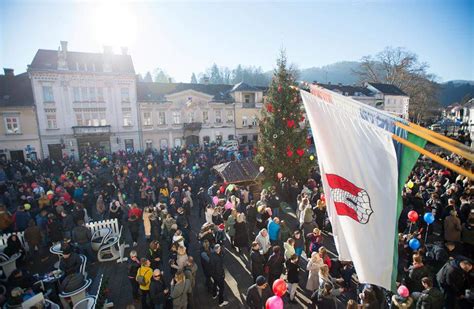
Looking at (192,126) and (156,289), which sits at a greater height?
(192,126)

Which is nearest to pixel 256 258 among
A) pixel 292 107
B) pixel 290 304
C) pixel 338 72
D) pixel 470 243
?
pixel 290 304

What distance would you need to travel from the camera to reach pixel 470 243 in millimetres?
7645

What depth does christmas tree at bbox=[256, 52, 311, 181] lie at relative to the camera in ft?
45.4

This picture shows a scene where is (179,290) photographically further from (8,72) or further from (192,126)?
(8,72)

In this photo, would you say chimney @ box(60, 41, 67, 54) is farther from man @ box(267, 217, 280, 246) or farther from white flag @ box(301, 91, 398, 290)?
white flag @ box(301, 91, 398, 290)

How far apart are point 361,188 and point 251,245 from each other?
7254 mm

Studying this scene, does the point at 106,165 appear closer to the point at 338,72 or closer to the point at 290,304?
the point at 290,304

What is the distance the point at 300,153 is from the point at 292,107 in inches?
102

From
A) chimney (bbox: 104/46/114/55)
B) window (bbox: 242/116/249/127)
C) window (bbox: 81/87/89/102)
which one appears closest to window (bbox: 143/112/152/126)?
window (bbox: 81/87/89/102)

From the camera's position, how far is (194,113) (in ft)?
117

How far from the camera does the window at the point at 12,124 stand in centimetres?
2683

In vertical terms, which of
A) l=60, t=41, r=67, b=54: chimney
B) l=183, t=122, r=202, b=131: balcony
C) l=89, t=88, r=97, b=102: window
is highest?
l=60, t=41, r=67, b=54: chimney

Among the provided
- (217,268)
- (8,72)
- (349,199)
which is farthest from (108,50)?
(349,199)

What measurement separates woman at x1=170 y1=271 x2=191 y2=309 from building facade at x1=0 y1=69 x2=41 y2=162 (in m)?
29.8
